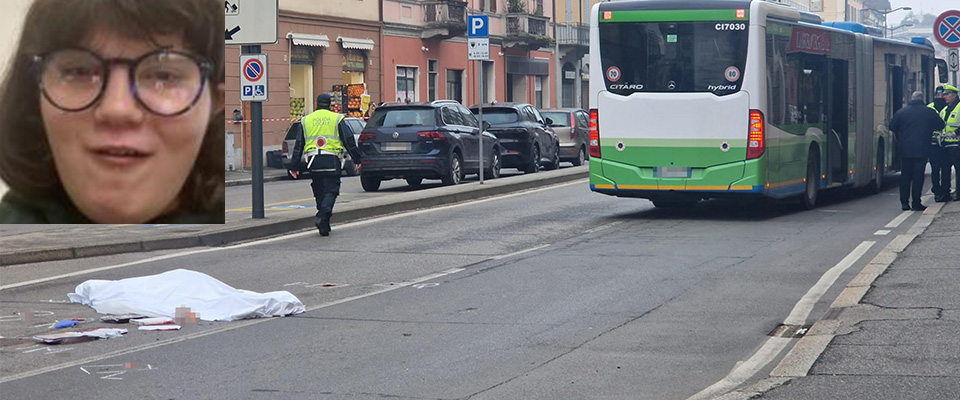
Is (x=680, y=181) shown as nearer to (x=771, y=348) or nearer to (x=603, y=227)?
(x=603, y=227)

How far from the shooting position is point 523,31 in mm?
54812

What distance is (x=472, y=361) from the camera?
8266 millimetres

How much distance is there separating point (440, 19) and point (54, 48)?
4096 cm

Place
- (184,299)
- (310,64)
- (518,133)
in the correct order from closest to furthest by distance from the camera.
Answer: (184,299), (518,133), (310,64)

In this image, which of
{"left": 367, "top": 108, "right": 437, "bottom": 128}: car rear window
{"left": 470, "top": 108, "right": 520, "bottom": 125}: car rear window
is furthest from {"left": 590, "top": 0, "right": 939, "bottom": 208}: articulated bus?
{"left": 470, "top": 108, "right": 520, "bottom": 125}: car rear window

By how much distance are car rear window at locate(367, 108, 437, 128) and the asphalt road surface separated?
309 inches

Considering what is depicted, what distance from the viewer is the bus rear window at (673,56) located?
17.5 metres

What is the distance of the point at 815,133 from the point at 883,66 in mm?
4673

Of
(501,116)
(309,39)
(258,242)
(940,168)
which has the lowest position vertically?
(258,242)

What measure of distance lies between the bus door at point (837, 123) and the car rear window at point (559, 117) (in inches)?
571

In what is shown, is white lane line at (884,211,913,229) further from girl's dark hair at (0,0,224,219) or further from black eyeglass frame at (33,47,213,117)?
black eyeglass frame at (33,47,213,117)

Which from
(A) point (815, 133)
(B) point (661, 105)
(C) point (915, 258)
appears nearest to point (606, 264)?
(C) point (915, 258)

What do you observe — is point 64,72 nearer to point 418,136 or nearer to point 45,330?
point 45,330

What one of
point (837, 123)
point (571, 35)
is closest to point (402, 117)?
point (837, 123)
